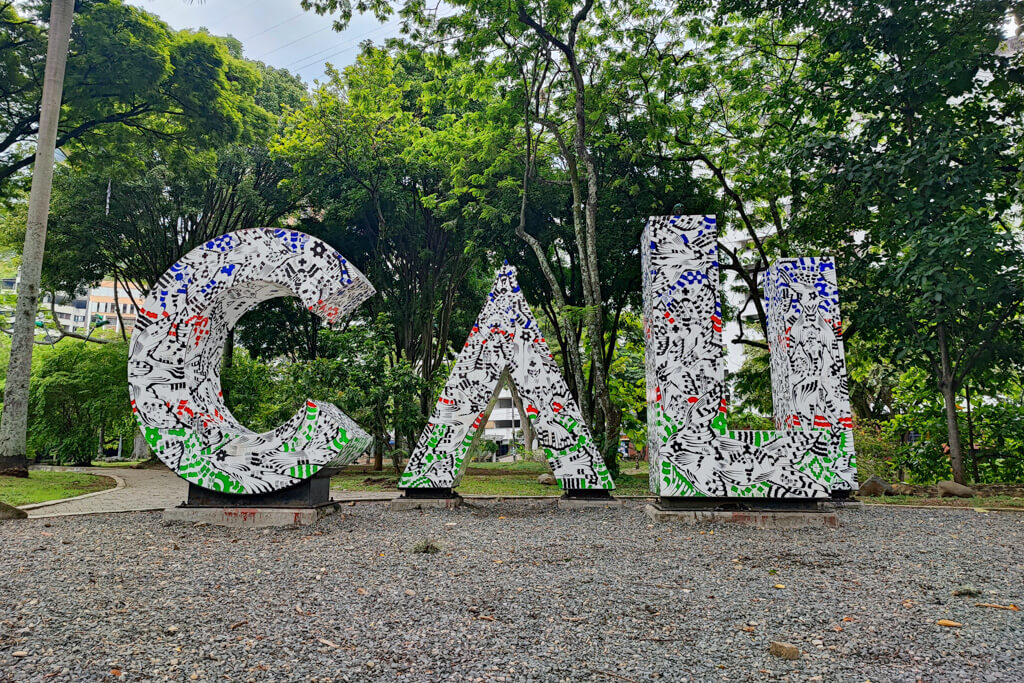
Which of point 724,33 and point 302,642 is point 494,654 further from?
point 724,33

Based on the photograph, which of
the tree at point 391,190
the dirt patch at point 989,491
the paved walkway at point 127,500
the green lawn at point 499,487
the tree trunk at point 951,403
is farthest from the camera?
the tree at point 391,190

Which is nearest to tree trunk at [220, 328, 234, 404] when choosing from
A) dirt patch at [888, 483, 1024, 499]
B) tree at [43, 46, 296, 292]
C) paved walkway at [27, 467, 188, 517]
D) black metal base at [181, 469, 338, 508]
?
tree at [43, 46, 296, 292]

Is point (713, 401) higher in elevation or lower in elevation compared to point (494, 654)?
higher

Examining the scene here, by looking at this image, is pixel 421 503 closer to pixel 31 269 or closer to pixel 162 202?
pixel 31 269

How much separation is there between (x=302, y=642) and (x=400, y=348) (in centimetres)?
1471

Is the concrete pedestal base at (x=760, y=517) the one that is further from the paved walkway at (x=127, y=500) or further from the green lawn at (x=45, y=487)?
the green lawn at (x=45, y=487)

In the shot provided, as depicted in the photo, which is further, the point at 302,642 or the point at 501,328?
the point at 501,328

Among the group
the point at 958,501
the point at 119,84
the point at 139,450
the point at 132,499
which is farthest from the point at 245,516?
the point at 139,450

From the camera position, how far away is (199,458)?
6781mm

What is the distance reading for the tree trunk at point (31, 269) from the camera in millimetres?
9930

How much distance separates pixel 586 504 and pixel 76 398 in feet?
52.1

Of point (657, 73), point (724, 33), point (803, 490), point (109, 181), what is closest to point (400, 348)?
point (109, 181)

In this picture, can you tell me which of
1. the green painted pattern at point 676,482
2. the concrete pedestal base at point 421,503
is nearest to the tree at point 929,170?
the green painted pattern at point 676,482

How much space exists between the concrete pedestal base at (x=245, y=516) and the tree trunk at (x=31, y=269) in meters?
5.45
